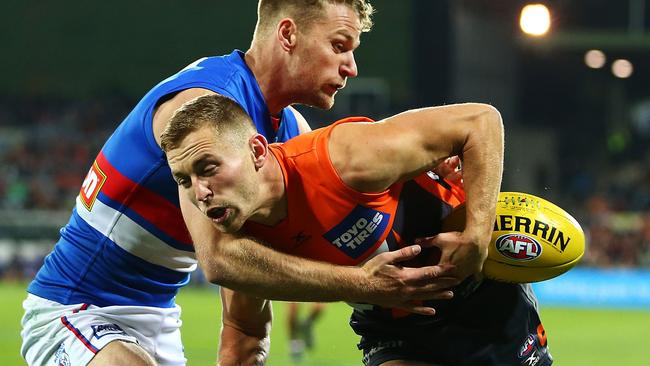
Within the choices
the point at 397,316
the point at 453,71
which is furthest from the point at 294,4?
the point at 453,71

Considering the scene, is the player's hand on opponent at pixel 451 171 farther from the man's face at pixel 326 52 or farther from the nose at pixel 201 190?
the nose at pixel 201 190

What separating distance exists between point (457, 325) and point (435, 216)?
442mm

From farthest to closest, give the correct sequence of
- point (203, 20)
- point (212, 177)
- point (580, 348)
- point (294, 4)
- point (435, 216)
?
point (203, 20), point (580, 348), point (294, 4), point (435, 216), point (212, 177)

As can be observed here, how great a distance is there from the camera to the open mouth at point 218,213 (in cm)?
340

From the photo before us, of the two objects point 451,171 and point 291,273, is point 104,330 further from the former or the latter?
point 451,171

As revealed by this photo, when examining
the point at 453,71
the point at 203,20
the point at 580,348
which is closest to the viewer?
the point at 580,348

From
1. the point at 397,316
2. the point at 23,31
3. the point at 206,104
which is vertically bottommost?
the point at 397,316

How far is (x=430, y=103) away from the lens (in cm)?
2228

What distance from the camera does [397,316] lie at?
398cm

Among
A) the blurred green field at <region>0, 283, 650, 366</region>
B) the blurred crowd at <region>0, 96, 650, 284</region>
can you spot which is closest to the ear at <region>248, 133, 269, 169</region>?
the blurred green field at <region>0, 283, 650, 366</region>

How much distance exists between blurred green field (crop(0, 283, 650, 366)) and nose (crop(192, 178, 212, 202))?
6276mm

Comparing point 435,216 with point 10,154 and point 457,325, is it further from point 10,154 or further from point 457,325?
point 10,154

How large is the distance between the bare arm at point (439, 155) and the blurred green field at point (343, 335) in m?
6.25

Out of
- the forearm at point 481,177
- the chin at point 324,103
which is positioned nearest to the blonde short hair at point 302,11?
the chin at point 324,103
